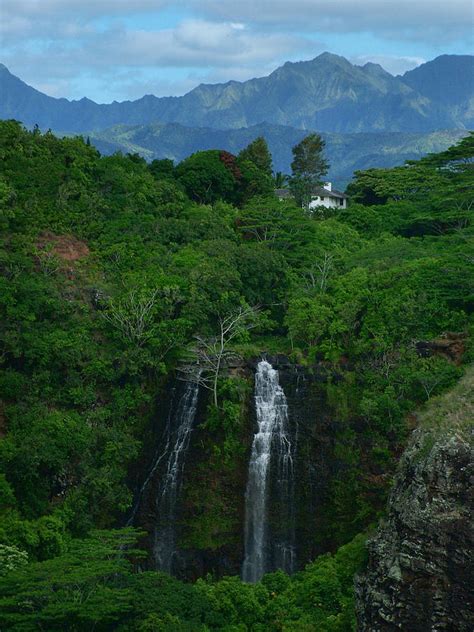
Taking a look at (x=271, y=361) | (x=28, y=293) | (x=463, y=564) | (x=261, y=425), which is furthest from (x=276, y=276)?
(x=463, y=564)

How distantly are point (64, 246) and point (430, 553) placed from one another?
23.8 m

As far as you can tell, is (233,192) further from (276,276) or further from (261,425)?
(261,425)

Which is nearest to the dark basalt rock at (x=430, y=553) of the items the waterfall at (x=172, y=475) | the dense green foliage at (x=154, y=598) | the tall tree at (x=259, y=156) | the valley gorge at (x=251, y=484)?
the dense green foliage at (x=154, y=598)

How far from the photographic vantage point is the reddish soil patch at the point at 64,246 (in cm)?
3453

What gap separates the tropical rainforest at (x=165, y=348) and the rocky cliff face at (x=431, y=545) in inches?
138

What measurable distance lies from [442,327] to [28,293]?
15255 mm

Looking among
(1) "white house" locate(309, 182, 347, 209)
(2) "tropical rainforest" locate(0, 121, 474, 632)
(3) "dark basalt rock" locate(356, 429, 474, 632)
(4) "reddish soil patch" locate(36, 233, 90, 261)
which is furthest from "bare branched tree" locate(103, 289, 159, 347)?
(1) "white house" locate(309, 182, 347, 209)

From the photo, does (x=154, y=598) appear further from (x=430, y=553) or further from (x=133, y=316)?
(x=133, y=316)

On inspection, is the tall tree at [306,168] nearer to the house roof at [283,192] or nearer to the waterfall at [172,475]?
the house roof at [283,192]

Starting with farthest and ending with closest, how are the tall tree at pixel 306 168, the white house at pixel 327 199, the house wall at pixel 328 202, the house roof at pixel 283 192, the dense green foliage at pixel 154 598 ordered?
the house wall at pixel 328 202 → the white house at pixel 327 199 → the house roof at pixel 283 192 → the tall tree at pixel 306 168 → the dense green foliage at pixel 154 598

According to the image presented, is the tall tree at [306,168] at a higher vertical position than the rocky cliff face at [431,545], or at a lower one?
higher

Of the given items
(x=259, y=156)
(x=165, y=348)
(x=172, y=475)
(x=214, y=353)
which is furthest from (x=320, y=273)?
(x=259, y=156)

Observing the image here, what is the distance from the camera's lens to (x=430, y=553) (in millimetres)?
15250

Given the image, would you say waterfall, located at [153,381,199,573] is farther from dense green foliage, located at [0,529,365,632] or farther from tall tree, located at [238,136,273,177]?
tall tree, located at [238,136,273,177]
